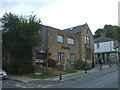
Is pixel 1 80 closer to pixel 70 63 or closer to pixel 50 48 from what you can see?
pixel 50 48

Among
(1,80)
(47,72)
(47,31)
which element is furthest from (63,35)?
(1,80)

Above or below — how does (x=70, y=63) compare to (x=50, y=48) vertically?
below

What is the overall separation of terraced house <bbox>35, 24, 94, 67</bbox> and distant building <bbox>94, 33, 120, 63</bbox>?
42.9ft

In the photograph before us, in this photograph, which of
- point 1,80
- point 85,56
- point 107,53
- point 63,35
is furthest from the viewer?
point 107,53

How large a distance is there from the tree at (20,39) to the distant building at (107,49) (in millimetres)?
29577

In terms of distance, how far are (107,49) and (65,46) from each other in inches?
882

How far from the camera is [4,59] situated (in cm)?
2473

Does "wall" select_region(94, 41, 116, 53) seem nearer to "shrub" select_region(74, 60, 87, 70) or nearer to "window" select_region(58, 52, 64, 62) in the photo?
"shrub" select_region(74, 60, 87, 70)

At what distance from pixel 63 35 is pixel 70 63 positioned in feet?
16.2

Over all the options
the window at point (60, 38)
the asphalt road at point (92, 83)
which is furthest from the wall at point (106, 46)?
the asphalt road at point (92, 83)

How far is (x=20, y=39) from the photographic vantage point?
19.6 meters

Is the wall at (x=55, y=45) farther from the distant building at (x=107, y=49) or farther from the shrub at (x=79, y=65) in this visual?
the distant building at (x=107, y=49)

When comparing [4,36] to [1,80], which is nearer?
[1,80]

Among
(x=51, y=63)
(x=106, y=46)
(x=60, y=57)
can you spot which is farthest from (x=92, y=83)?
(x=106, y=46)
